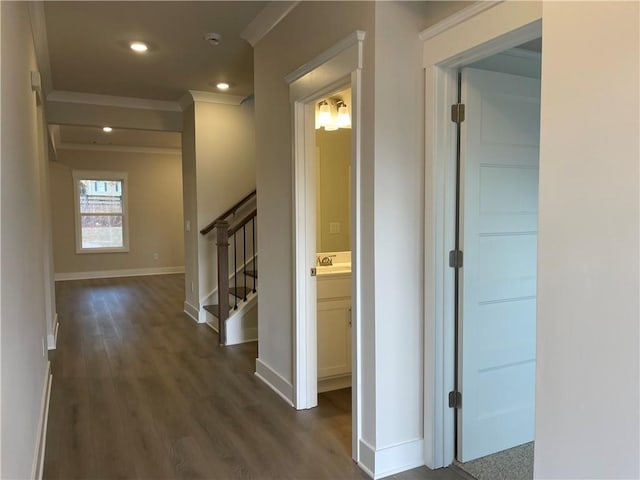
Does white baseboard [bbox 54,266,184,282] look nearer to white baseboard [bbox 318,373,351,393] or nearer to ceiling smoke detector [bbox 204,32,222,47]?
ceiling smoke detector [bbox 204,32,222,47]

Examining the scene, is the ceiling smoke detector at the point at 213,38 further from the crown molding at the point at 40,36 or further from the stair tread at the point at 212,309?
the stair tread at the point at 212,309

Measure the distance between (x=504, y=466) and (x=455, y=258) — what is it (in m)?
1.09

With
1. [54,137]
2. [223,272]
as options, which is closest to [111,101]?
[223,272]

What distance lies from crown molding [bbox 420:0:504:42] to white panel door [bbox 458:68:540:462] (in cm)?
24

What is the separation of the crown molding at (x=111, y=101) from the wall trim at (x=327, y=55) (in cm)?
321

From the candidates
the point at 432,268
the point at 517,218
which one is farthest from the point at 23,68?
the point at 517,218

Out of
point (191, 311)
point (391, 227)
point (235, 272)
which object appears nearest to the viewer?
point (391, 227)

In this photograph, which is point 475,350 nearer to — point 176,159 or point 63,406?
point 63,406

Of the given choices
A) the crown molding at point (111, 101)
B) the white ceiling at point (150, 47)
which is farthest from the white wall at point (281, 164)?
the crown molding at point (111, 101)

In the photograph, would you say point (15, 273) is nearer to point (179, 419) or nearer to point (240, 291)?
point (179, 419)

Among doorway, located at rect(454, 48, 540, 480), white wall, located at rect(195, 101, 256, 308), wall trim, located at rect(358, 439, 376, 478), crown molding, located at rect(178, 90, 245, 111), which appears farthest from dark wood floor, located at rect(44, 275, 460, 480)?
crown molding, located at rect(178, 90, 245, 111)

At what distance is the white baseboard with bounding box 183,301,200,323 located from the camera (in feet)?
18.3

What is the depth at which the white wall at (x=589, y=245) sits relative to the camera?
1083 mm

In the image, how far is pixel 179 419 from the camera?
116 inches
